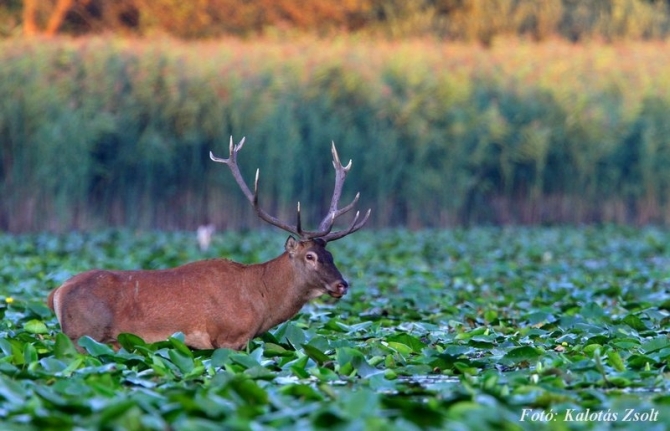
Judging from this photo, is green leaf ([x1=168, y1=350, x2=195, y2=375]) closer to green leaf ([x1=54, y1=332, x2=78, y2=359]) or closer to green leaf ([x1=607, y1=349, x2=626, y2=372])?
green leaf ([x1=54, y1=332, x2=78, y2=359])

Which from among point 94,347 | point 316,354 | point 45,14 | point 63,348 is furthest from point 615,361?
point 45,14

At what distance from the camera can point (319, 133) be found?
63.9ft

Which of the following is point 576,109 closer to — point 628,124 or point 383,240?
point 628,124

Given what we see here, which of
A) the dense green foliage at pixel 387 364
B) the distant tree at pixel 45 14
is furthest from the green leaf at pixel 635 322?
the distant tree at pixel 45 14

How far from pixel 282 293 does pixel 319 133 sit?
40.6 feet

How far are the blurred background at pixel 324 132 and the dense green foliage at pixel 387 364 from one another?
18.4 feet

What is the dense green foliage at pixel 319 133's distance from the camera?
57.7ft

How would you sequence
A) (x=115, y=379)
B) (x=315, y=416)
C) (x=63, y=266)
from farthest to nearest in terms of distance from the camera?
(x=63, y=266), (x=115, y=379), (x=315, y=416)

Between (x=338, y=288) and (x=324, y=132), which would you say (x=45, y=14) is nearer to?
(x=324, y=132)

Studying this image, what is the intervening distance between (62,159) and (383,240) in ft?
14.8

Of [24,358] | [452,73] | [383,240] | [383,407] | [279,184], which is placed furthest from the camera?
[452,73]

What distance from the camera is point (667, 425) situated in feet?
14.4

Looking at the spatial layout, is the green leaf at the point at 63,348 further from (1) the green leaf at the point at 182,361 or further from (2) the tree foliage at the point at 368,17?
(2) the tree foliage at the point at 368,17

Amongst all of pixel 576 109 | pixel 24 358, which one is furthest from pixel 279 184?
pixel 24 358
